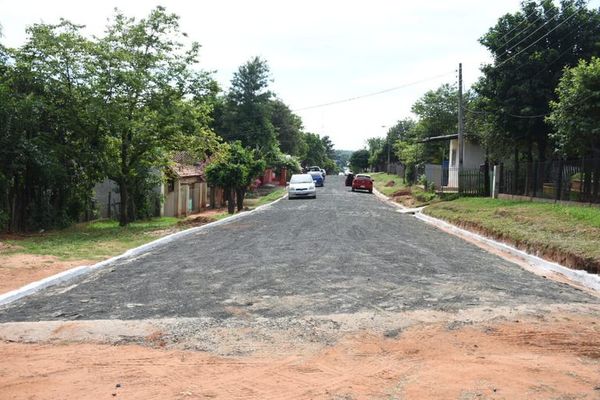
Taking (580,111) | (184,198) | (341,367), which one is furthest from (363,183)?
(341,367)

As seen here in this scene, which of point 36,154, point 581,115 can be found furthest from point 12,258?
point 581,115

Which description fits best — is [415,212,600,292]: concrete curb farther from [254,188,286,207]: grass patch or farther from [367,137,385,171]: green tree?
[367,137,385,171]: green tree

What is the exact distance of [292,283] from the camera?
866 centimetres

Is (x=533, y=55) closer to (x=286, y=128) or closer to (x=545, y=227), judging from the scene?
(x=545, y=227)

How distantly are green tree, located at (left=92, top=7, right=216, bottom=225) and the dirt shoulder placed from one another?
15.1 meters

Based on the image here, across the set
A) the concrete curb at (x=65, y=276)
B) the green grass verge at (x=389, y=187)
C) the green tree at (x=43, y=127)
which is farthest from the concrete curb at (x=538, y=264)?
the green grass verge at (x=389, y=187)

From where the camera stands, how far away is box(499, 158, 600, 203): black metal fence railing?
1798 centimetres

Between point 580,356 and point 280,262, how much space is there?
6.34 metres

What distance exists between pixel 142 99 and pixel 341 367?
1794cm

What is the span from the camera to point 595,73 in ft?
61.2

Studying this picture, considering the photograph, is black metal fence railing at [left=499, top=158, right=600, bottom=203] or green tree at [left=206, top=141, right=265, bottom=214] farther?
green tree at [left=206, top=141, right=265, bottom=214]

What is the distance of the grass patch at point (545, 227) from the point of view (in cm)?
1138

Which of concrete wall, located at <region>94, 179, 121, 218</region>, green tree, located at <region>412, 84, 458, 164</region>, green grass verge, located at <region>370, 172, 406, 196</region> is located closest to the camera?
concrete wall, located at <region>94, 179, 121, 218</region>

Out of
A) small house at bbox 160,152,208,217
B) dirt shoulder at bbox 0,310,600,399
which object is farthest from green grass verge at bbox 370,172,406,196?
dirt shoulder at bbox 0,310,600,399
